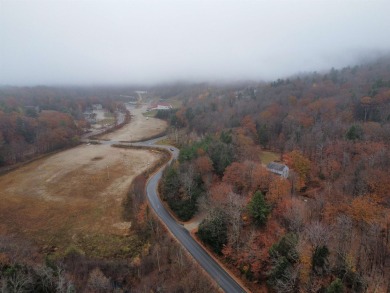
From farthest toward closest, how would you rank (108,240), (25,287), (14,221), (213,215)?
(14,221), (108,240), (213,215), (25,287)

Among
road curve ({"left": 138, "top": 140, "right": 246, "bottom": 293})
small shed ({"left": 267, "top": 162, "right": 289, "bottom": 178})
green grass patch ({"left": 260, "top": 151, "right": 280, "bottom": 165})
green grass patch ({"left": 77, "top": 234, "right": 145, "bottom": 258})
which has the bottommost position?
green grass patch ({"left": 77, "top": 234, "right": 145, "bottom": 258})

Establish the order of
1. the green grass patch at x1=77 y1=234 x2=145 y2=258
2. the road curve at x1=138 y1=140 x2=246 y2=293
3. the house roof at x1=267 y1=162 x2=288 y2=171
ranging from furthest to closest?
1. the house roof at x1=267 y1=162 x2=288 y2=171
2. the green grass patch at x1=77 y1=234 x2=145 y2=258
3. the road curve at x1=138 y1=140 x2=246 y2=293

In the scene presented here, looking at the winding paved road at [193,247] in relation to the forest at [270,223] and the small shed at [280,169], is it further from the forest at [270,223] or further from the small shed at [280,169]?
the small shed at [280,169]

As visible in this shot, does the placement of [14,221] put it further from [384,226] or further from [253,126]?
[253,126]

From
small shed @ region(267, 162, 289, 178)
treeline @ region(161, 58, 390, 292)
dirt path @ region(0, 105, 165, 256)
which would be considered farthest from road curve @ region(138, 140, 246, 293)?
small shed @ region(267, 162, 289, 178)

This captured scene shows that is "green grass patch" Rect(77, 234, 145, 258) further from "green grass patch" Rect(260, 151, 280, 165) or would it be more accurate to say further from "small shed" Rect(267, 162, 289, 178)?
"green grass patch" Rect(260, 151, 280, 165)

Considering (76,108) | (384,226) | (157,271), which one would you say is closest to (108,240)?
(157,271)
